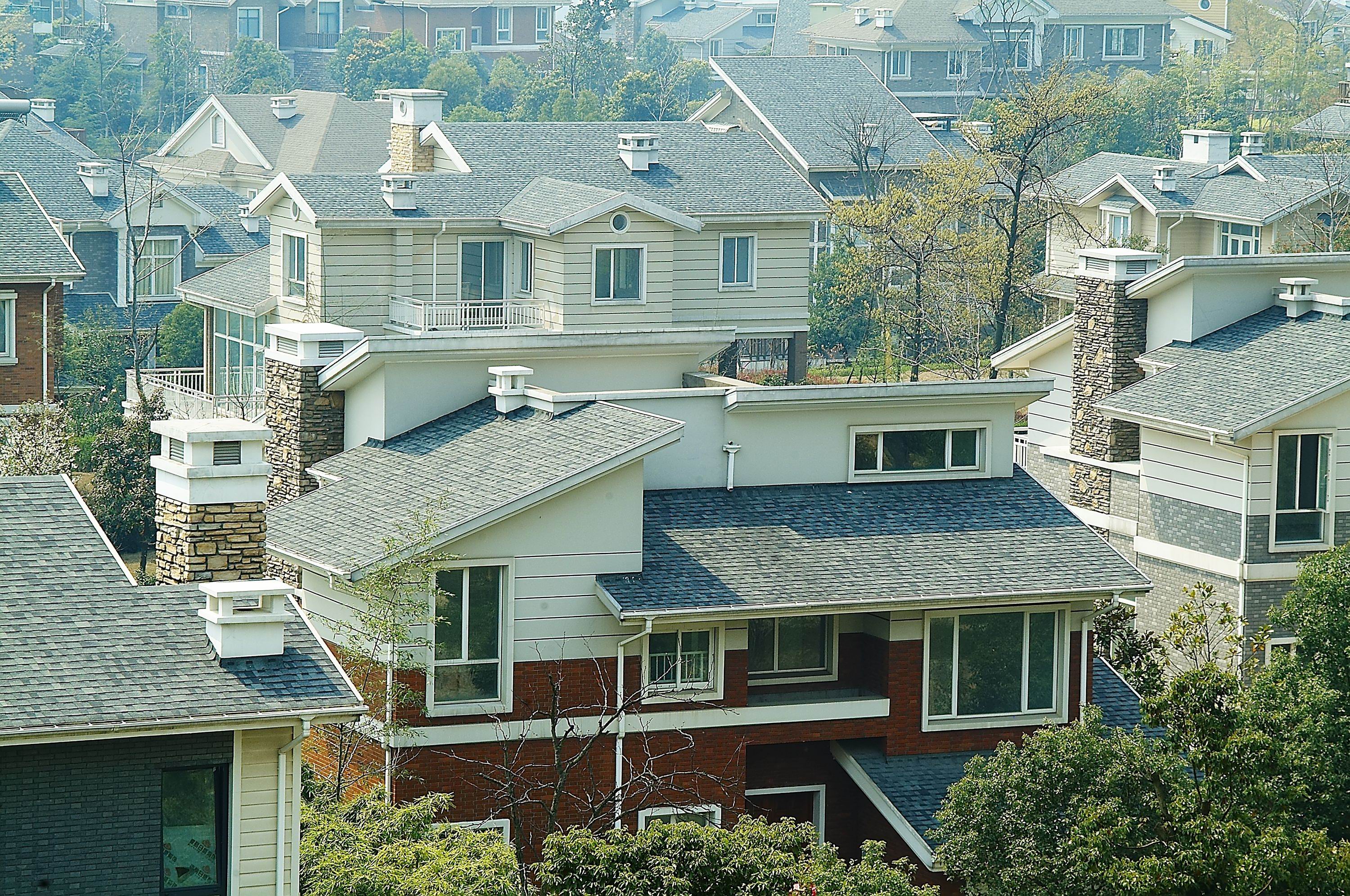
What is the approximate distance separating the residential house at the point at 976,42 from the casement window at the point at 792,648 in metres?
84.5

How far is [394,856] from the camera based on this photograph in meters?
18.9

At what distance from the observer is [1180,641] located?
2723 centimetres

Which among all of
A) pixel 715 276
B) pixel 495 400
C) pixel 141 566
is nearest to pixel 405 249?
pixel 715 276

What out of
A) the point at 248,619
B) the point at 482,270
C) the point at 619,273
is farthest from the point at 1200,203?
the point at 248,619

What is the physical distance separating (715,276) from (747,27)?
4728 inches

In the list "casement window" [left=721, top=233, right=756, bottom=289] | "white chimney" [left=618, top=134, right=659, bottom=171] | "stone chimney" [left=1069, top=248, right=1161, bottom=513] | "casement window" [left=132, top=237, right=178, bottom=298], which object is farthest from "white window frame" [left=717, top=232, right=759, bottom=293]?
"casement window" [left=132, top=237, right=178, bottom=298]

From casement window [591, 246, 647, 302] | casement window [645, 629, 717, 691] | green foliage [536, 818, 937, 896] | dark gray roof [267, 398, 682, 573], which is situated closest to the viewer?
green foliage [536, 818, 937, 896]

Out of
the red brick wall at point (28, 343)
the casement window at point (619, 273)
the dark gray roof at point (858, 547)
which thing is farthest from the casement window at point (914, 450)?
the red brick wall at point (28, 343)

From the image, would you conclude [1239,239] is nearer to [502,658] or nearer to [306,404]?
[306,404]

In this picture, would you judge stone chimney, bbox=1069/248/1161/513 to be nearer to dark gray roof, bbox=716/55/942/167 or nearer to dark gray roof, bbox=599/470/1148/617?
dark gray roof, bbox=599/470/1148/617

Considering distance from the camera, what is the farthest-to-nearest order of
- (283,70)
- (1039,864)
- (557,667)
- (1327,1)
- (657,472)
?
(1327,1) → (283,70) → (657,472) → (557,667) → (1039,864)

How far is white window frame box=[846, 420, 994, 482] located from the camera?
27047mm

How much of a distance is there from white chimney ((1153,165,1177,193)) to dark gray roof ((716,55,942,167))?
34.7ft

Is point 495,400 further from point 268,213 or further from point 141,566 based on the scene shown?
point 268,213
